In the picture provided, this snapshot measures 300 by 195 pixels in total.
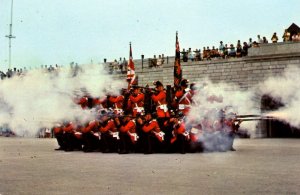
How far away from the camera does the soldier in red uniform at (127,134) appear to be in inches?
687

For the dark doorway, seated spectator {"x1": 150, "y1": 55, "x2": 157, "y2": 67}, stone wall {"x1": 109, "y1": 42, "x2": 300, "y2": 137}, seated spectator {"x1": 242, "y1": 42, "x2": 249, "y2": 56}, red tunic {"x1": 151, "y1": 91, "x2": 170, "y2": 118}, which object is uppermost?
seated spectator {"x1": 242, "y1": 42, "x2": 249, "y2": 56}

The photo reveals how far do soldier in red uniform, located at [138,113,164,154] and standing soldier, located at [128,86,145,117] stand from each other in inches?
22.9

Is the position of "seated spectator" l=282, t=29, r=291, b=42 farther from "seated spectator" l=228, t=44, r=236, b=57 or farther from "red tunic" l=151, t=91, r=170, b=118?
"red tunic" l=151, t=91, r=170, b=118

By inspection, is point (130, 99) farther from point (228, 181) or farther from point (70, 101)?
point (228, 181)

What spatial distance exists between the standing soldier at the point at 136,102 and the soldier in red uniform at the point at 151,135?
0.58 m

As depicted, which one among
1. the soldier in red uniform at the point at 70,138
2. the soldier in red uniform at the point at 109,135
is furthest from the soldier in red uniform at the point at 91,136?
the soldier in red uniform at the point at 70,138

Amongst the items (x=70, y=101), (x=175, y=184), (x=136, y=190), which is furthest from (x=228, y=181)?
(x=70, y=101)

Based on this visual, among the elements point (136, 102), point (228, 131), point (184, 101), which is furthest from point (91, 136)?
point (228, 131)

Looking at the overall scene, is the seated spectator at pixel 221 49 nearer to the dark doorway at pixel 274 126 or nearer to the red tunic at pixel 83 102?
the dark doorway at pixel 274 126

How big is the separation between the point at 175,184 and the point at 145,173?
6.38 feet

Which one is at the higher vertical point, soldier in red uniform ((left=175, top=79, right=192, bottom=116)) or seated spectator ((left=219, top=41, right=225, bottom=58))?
seated spectator ((left=219, top=41, right=225, bottom=58))

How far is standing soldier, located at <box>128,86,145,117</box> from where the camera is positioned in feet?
58.4

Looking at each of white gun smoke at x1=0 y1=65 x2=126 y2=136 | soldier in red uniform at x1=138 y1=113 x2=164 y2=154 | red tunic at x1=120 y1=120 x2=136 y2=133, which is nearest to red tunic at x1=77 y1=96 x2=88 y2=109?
white gun smoke at x1=0 y1=65 x2=126 y2=136

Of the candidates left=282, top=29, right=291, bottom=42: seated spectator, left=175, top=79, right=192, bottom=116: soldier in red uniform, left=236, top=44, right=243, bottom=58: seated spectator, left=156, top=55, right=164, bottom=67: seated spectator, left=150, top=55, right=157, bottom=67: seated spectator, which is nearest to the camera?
left=175, top=79, right=192, bottom=116: soldier in red uniform
